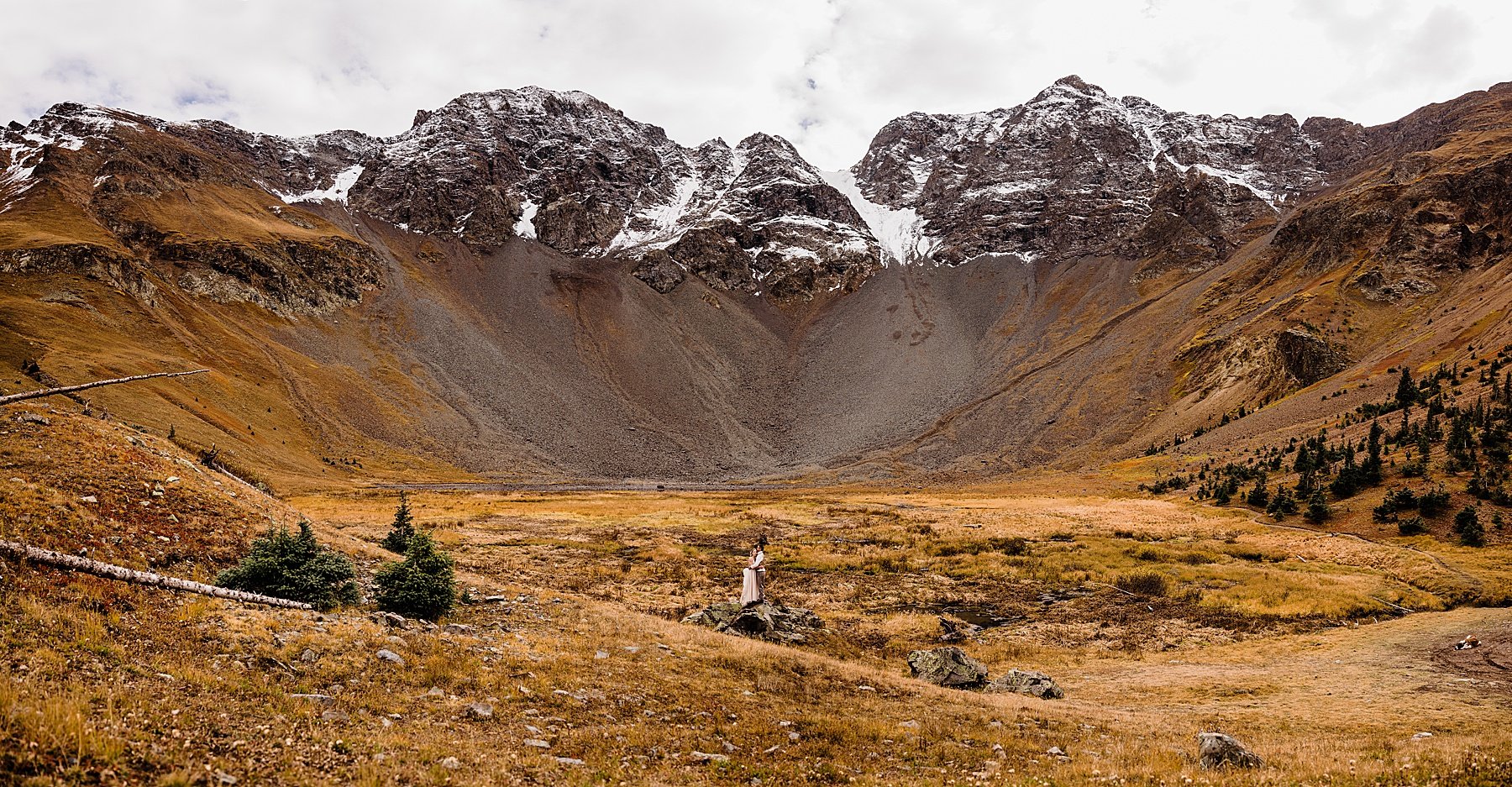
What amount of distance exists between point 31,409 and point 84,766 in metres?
15.9

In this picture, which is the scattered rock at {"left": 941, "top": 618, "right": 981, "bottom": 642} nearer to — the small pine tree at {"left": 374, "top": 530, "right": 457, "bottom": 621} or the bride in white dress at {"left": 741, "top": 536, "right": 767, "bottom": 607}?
the bride in white dress at {"left": 741, "top": 536, "right": 767, "bottom": 607}

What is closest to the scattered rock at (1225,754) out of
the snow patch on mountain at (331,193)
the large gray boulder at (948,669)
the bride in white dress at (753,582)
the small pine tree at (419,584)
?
the large gray boulder at (948,669)

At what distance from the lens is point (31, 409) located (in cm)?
1625

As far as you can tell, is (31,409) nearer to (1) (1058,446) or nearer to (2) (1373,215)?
(1) (1058,446)

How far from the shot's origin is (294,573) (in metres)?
14.0

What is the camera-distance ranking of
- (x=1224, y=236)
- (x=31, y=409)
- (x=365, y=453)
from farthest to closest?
1. (x=1224, y=236)
2. (x=365, y=453)
3. (x=31, y=409)

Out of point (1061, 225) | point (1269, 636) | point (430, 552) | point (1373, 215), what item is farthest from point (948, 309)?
point (430, 552)

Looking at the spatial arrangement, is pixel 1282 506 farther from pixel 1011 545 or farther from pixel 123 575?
pixel 123 575

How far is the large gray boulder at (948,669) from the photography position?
711 inches

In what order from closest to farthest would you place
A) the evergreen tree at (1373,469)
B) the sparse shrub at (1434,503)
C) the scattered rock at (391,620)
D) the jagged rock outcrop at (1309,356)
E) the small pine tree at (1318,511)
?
the scattered rock at (391,620) < the sparse shrub at (1434,503) < the small pine tree at (1318,511) < the evergreen tree at (1373,469) < the jagged rock outcrop at (1309,356)

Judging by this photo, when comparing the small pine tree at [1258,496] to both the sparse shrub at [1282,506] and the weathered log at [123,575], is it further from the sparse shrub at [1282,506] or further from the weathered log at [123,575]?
the weathered log at [123,575]

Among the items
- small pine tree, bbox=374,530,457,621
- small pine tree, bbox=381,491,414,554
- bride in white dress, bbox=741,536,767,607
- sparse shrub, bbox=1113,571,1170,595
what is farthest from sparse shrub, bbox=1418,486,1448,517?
small pine tree, bbox=381,491,414,554

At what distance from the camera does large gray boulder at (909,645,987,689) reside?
59.2 ft

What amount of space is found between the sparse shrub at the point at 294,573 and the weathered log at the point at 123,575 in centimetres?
58
